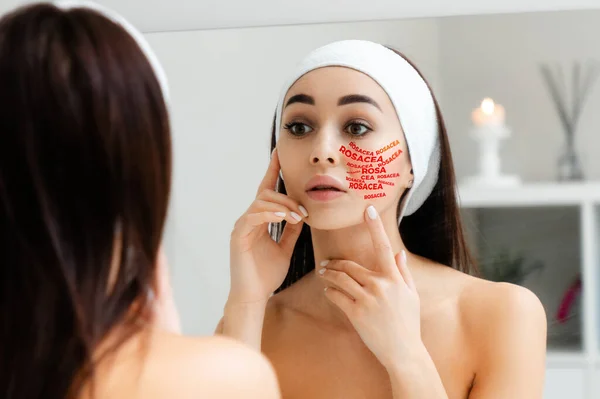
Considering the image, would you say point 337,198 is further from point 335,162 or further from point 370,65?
point 370,65

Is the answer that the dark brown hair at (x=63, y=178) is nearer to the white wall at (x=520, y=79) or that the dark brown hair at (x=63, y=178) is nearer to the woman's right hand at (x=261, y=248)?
the woman's right hand at (x=261, y=248)

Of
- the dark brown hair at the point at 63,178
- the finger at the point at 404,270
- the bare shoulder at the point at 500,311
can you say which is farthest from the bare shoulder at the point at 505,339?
the dark brown hair at the point at 63,178

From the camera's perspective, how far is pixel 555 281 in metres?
1.17

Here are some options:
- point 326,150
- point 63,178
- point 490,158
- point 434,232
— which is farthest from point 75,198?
point 490,158

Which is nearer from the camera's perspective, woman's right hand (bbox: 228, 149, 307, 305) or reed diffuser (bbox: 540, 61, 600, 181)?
woman's right hand (bbox: 228, 149, 307, 305)

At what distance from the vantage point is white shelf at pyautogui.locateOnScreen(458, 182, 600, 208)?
3.83 ft

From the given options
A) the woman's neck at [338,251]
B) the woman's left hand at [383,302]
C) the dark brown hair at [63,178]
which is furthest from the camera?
the woman's neck at [338,251]

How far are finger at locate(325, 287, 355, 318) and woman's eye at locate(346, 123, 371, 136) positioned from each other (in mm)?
221

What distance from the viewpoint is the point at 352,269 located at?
1.00m

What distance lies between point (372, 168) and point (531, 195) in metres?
0.34

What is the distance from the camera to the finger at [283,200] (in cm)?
101

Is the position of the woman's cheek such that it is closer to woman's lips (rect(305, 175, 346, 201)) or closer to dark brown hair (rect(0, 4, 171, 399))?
woman's lips (rect(305, 175, 346, 201))

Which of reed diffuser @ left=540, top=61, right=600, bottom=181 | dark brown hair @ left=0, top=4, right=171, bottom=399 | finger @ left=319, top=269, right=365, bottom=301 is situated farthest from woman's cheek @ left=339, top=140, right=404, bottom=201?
dark brown hair @ left=0, top=4, right=171, bottom=399

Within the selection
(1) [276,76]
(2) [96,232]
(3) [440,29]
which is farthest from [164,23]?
(2) [96,232]
